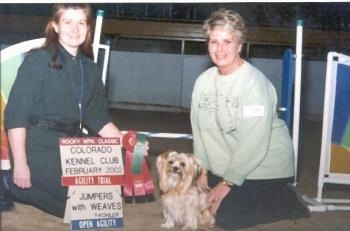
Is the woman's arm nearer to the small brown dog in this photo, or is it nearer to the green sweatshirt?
the small brown dog

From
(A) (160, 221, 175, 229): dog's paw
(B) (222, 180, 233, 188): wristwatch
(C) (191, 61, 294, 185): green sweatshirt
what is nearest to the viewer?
(C) (191, 61, 294, 185): green sweatshirt

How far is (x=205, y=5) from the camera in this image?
4.27 meters

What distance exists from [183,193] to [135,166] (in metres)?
0.29

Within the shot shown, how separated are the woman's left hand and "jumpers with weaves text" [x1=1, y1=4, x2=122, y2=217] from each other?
573 mm

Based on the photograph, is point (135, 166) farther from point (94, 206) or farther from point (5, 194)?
point (5, 194)

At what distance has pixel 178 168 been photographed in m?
4.39

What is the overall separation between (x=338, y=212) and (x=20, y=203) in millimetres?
2061

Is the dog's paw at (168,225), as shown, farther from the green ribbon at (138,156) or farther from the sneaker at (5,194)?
the sneaker at (5,194)

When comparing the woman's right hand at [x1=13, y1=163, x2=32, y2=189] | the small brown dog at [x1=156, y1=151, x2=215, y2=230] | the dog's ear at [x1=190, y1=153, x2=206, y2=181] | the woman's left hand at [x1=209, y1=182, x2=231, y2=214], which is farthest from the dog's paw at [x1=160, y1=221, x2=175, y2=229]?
the woman's right hand at [x1=13, y1=163, x2=32, y2=189]

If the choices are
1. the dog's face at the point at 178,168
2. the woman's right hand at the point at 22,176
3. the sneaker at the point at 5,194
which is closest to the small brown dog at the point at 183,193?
the dog's face at the point at 178,168

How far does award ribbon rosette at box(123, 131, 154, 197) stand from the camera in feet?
14.5

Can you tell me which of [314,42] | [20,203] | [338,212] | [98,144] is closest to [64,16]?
[98,144]

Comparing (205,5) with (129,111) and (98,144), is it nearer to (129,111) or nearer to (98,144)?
(98,144)

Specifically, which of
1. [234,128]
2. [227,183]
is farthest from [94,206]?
[234,128]
